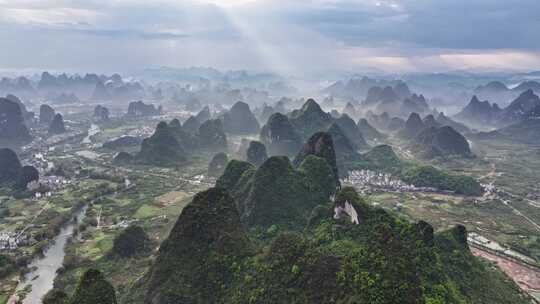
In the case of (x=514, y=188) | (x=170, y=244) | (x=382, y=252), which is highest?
(x=382, y=252)

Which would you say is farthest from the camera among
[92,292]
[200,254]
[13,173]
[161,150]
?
[161,150]

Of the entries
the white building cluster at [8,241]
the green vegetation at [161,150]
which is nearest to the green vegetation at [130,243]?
the white building cluster at [8,241]

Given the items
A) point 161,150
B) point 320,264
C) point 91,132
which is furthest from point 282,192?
point 91,132

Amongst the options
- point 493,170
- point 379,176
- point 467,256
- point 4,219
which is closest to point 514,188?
point 493,170

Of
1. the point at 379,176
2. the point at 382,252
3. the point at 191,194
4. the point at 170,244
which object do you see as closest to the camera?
the point at 382,252

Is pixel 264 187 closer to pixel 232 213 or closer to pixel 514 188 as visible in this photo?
pixel 232 213

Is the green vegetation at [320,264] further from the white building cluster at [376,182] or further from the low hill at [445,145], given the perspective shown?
the low hill at [445,145]

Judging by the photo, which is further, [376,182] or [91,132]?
[91,132]

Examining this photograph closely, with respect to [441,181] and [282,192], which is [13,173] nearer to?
[282,192]

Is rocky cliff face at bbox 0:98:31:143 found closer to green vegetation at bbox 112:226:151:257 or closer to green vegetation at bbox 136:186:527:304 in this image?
green vegetation at bbox 112:226:151:257
